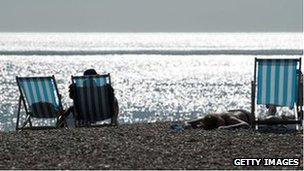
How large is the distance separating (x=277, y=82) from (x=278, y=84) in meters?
0.03

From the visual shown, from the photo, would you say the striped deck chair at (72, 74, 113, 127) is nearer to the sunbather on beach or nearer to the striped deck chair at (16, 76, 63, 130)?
the striped deck chair at (16, 76, 63, 130)

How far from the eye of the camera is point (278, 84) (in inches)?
Result: 372

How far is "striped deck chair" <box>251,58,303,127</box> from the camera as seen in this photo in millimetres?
9398

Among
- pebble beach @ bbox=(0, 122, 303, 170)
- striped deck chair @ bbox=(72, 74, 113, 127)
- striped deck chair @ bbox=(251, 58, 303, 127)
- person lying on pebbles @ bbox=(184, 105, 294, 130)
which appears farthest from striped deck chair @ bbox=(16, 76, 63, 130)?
striped deck chair @ bbox=(251, 58, 303, 127)

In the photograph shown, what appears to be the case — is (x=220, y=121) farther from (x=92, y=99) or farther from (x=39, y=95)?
(x=39, y=95)

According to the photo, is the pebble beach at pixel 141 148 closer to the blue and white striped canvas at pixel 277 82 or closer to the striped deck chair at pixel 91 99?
the blue and white striped canvas at pixel 277 82

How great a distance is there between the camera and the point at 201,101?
3697 centimetres

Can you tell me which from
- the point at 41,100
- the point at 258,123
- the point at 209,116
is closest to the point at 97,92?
the point at 41,100

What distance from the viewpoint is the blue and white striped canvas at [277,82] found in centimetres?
941

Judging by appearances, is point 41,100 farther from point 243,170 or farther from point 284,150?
point 243,170

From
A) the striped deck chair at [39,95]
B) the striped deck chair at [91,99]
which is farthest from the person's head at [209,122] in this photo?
the striped deck chair at [39,95]

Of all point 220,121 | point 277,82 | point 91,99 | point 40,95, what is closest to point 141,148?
point 220,121

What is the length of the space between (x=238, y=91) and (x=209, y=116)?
116 feet

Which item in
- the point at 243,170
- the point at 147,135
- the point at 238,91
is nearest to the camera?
the point at 243,170
